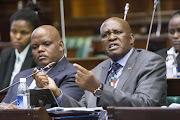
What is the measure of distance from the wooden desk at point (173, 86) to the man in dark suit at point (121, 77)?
0.81ft

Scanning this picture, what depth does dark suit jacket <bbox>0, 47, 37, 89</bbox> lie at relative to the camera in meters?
4.61

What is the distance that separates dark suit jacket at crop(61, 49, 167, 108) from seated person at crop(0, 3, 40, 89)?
156cm

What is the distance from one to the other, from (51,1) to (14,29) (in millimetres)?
4909

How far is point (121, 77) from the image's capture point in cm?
315

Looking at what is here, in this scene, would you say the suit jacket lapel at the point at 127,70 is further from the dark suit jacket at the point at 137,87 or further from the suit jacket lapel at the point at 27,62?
the suit jacket lapel at the point at 27,62

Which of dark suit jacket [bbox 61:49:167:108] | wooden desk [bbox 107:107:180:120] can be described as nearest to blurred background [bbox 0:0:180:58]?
dark suit jacket [bbox 61:49:167:108]

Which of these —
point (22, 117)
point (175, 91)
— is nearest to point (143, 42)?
point (175, 91)

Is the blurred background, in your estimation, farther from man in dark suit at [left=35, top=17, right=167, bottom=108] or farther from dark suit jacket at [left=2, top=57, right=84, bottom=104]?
man in dark suit at [left=35, top=17, right=167, bottom=108]

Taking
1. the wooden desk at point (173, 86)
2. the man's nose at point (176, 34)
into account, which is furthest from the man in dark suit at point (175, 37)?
the wooden desk at point (173, 86)

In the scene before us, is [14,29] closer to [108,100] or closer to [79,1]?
[108,100]

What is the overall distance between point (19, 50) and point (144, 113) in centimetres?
284

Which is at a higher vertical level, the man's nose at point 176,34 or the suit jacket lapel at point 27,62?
the man's nose at point 176,34

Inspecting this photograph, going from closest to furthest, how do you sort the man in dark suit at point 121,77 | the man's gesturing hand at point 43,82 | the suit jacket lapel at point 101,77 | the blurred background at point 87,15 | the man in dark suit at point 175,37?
1. the man in dark suit at point 121,77
2. the man's gesturing hand at point 43,82
3. the suit jacket lapel at point 101,77
4. the man in dark suit at point 175,37
5. the blurred background at point 87,15

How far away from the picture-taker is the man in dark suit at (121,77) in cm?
283
